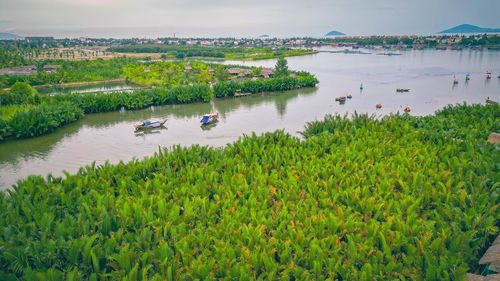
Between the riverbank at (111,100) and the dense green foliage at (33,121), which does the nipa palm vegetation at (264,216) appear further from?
the riverbank at (111,100)

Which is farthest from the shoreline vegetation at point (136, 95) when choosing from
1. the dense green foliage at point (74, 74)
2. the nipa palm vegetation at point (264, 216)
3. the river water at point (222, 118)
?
the nipa palm vegetation at point (264, 216)

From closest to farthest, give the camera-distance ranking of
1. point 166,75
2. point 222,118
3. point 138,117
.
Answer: point 222,118, point 138,117, point 166,75

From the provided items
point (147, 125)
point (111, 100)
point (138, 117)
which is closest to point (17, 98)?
point (111, 100)

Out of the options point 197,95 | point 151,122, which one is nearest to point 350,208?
point 151,122

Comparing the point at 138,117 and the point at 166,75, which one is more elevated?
the point at 166,75

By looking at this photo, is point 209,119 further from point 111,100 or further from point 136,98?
point 111,100

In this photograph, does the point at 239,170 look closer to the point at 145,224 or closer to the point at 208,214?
the point at 208,214
